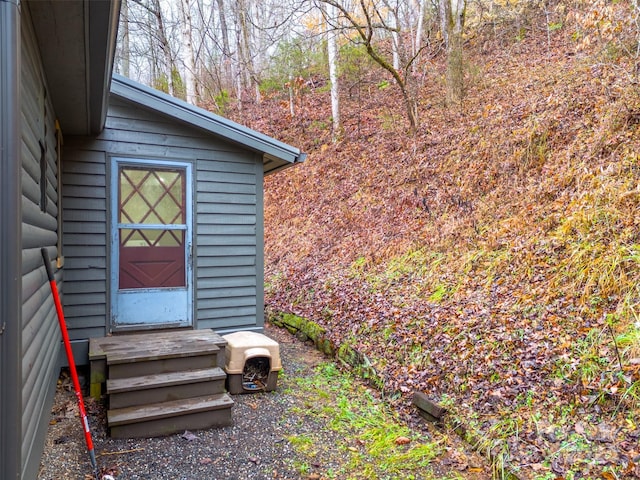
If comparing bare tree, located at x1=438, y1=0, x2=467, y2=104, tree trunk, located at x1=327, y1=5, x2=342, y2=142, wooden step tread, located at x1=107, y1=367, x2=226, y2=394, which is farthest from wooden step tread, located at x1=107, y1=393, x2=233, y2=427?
tree trunk, located at x1=327, y1=5, x2=342, y2=142

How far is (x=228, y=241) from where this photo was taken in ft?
17.9

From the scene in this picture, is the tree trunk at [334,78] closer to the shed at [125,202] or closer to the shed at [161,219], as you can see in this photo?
the shed at [125,202]

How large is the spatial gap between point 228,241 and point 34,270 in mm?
2847

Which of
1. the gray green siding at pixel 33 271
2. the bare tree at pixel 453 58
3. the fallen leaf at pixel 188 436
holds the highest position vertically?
the bare tree at pixel 453 58

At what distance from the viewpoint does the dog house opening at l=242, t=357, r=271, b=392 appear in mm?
4492

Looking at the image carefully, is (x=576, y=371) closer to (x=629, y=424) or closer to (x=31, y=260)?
(x=629, y=424)

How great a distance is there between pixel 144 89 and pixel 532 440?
498 centimetres

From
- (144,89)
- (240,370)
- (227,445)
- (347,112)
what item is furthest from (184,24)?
(227,445)

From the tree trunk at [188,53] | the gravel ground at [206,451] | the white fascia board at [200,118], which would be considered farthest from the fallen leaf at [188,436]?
the tree trunk at [188,53]

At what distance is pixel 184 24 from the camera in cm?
1058

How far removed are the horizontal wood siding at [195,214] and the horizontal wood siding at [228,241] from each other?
0.01 m

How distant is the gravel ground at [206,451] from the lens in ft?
9.98

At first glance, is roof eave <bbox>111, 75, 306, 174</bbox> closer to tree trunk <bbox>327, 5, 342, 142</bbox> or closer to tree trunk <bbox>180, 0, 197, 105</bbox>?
tree trunk <bbox>180, 0, 197, 105</bbox>

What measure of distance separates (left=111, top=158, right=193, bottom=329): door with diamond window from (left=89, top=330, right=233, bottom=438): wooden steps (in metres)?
0.79
